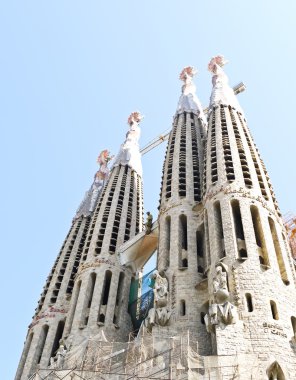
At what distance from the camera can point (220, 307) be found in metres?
24.3

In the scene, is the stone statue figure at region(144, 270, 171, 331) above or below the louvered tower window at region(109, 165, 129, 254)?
below

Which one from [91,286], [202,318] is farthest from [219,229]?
[91,286]

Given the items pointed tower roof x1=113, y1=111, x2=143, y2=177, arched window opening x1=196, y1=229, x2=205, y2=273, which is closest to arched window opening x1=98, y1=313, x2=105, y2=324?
arched window opening x1=196, y1=229, x2=205, y2=273

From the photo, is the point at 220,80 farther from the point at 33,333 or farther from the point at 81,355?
the point at 81,355

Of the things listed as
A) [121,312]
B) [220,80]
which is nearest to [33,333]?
[121,312]

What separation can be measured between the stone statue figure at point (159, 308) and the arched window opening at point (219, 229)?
382cm

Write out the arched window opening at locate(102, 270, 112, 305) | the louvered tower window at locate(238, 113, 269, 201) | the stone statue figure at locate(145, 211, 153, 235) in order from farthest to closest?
the stone statue figure at locate(145, 211, 153, 235) → the arched window opening at locate(102, 270, 112, 305) → the louvered tower window at locate(238, 113, 269, 201)

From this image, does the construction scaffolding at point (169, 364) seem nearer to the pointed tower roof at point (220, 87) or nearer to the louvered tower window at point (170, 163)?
the louvered tower window at point (170, 163)

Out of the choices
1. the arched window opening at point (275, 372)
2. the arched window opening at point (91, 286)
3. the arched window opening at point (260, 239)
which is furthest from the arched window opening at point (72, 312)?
the arched window opening at point (275, 372)

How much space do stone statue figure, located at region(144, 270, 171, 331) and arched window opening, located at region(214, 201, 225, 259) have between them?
3.82m

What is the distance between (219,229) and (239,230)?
45.4 inches

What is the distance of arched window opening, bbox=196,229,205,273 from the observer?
32.3 metres

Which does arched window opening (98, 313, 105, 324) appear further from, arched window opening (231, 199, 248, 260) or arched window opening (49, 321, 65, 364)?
arched window opening (231, 199, 248, 260)

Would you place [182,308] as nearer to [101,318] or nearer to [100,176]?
[101,318]
